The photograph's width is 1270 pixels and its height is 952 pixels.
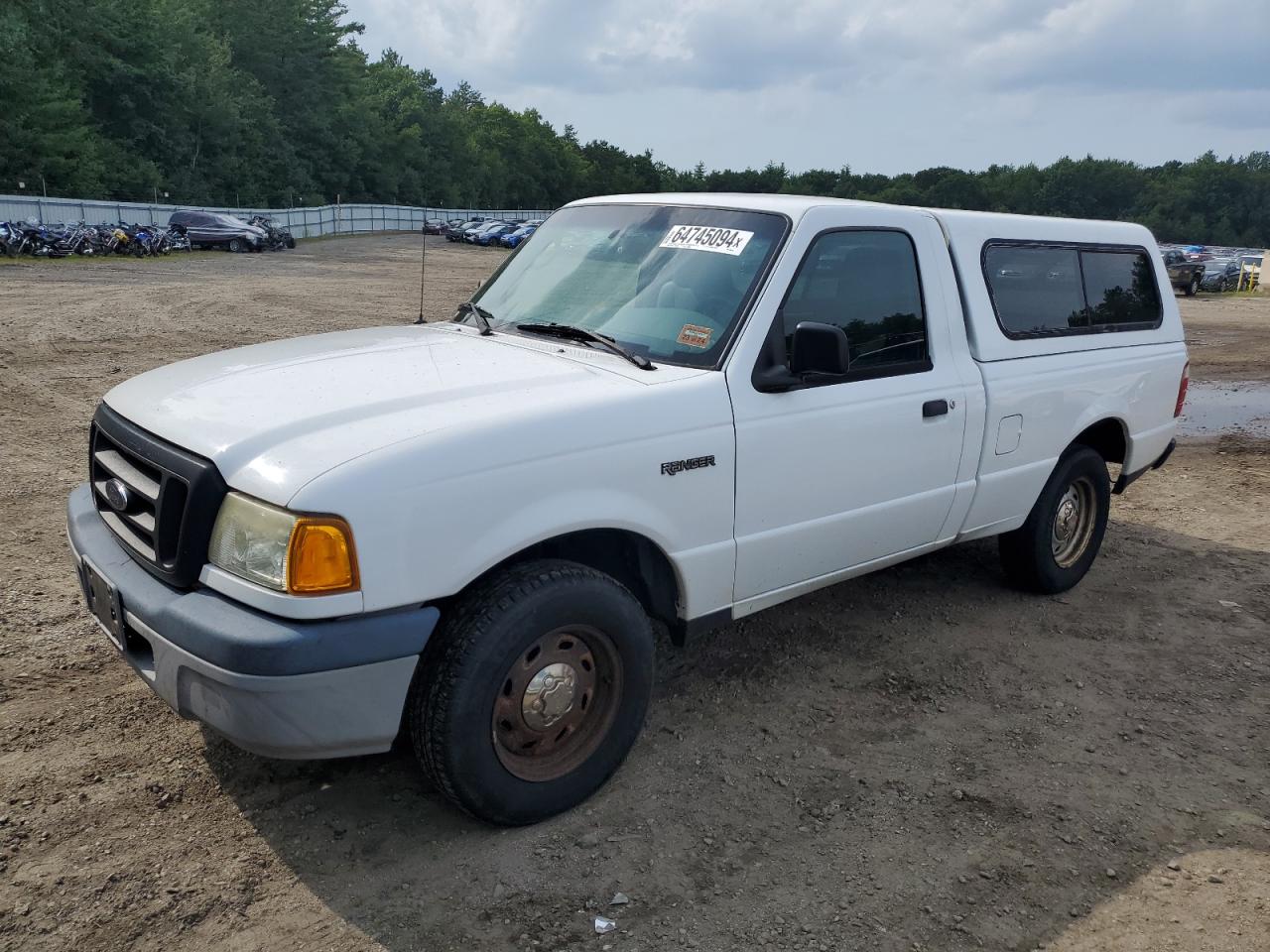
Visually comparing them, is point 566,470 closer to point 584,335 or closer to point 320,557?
point 320,557

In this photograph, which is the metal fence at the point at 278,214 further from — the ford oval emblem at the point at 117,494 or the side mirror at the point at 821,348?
the side mirror at the point at 821,348

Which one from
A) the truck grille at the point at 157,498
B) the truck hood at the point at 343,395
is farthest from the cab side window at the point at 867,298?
the truck grille at the point at 157,498

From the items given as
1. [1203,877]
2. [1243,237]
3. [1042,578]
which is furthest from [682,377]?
[1243,237]

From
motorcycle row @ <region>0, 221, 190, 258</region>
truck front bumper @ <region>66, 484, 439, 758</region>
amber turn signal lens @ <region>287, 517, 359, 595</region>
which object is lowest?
truck front bumper @ <region>66, 484, 439, 758</region>

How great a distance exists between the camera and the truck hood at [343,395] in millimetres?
2779

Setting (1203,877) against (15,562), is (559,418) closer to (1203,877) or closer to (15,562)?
(1203,877)

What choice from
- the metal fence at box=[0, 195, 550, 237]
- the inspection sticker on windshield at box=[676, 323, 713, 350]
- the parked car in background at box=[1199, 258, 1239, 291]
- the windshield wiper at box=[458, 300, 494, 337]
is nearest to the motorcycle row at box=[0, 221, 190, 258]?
the metal fence at box=[0, 195, 550, 237]

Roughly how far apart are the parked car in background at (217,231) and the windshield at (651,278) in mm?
34677

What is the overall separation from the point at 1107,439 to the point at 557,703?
3877 mm

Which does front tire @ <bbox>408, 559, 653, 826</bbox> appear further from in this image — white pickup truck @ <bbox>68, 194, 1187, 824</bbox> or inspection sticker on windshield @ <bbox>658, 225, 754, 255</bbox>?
inspection sticker on windshield @ <bbox>658, 225, 754, 255</bbox>

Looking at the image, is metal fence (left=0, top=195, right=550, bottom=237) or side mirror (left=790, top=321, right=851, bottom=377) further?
metal fence (left=0, top=195, right=550, bottom=237)

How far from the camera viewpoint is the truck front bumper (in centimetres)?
261

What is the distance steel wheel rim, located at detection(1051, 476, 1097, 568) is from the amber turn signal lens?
403 centimetres

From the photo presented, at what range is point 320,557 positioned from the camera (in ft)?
8.61
